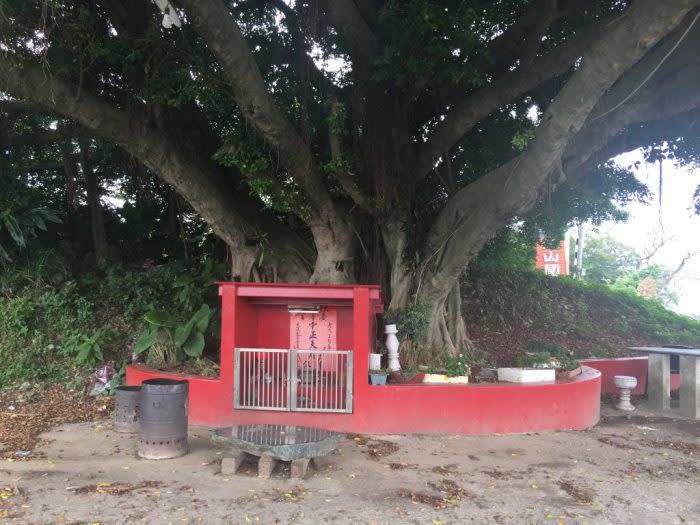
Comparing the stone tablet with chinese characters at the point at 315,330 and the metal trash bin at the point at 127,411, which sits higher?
the stone tablet with chinese characters at the point at 315,330

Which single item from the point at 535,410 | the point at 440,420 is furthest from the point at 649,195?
the point at 440,420

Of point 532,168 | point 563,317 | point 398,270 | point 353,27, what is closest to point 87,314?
point 398,270

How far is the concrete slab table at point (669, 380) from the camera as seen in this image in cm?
923

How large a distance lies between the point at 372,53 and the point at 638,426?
709cm

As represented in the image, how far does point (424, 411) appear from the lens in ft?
23.9

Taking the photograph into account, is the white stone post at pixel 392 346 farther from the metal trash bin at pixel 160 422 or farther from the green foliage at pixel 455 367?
the metal trash bin at pixel 160 422

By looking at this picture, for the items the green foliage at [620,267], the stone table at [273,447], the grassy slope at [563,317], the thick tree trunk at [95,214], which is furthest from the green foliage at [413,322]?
the green foliage at [620,267]

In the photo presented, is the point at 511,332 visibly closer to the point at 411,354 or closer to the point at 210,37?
the point at 411,354

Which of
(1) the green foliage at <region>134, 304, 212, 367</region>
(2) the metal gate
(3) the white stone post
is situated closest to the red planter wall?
(2) the metal gate

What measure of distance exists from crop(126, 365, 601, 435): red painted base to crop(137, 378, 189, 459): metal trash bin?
1.50 m

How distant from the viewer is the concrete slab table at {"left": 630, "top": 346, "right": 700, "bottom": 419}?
923 centimetres

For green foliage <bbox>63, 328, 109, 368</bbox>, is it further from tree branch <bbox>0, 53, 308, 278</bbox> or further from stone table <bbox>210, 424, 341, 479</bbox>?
stone table <bbox>210, 424, 341, 479</bbox>

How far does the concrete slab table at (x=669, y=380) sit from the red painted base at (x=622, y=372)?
2.86 feet

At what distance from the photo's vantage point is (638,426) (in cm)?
837
